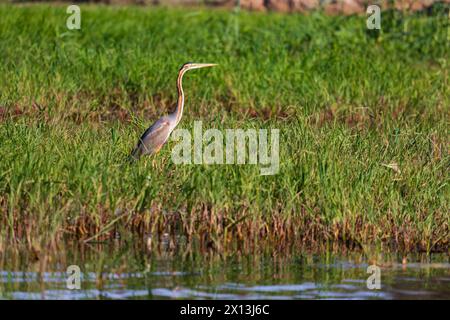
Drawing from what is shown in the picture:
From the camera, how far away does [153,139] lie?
1062cm

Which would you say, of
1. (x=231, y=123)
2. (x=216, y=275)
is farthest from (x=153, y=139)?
(x=216, y=275)

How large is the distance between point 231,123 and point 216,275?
303cm

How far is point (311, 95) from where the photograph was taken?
1393 centimetres

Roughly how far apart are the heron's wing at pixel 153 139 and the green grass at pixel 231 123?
0.10 meters

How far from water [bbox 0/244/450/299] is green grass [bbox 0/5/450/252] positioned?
23 centimetres

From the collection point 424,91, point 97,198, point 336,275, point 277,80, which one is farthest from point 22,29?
point 336,275

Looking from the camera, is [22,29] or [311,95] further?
[22,29]

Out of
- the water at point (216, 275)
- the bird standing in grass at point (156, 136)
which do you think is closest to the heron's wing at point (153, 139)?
the bird standing in grass at point (156, 136)

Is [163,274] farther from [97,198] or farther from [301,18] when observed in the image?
[301,18]

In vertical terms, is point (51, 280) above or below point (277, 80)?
below

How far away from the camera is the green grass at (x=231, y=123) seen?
898cm

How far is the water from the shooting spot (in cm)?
771

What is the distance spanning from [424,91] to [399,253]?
5861mm

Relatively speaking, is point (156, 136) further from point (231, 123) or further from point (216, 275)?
point (216, 275)
